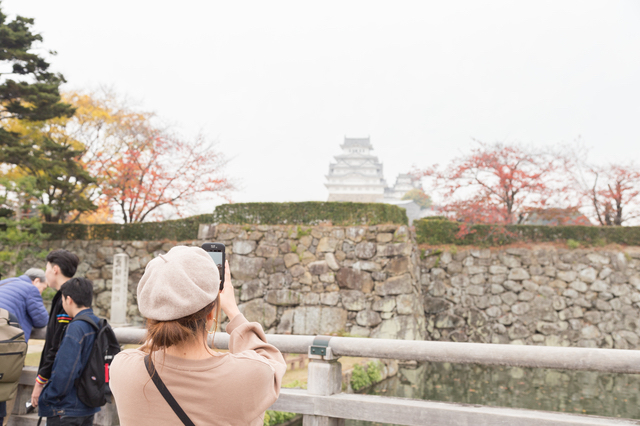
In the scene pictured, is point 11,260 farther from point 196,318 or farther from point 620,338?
point 620,338

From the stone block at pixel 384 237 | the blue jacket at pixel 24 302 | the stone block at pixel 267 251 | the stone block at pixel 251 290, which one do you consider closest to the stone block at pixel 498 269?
the stone block at pixel 384 237

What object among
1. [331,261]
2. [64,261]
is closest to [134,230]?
[331,261]

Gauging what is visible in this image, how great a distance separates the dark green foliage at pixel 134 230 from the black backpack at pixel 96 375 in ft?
28.2

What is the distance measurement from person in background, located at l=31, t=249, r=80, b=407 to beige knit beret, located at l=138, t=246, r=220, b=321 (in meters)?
1.83

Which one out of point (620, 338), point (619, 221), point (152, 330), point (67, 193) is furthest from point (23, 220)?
point (619, 221)

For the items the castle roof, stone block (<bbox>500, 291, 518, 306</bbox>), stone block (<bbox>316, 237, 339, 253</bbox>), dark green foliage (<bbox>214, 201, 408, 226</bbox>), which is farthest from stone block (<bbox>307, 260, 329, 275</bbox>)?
the castle roof

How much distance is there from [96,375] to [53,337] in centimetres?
45

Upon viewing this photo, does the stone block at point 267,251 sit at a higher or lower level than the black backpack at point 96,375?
higher

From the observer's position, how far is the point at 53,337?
2.63m

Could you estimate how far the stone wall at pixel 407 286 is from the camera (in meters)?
A: 9.75

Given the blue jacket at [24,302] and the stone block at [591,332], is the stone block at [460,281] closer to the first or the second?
the stone block at [591,332]

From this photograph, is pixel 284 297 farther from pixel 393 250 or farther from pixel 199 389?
pixel 199 389

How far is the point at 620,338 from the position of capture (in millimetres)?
10664

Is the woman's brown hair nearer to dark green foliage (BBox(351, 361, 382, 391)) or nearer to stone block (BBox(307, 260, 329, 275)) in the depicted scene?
dark green foliage (BBox(351, 361, 382, 391))
